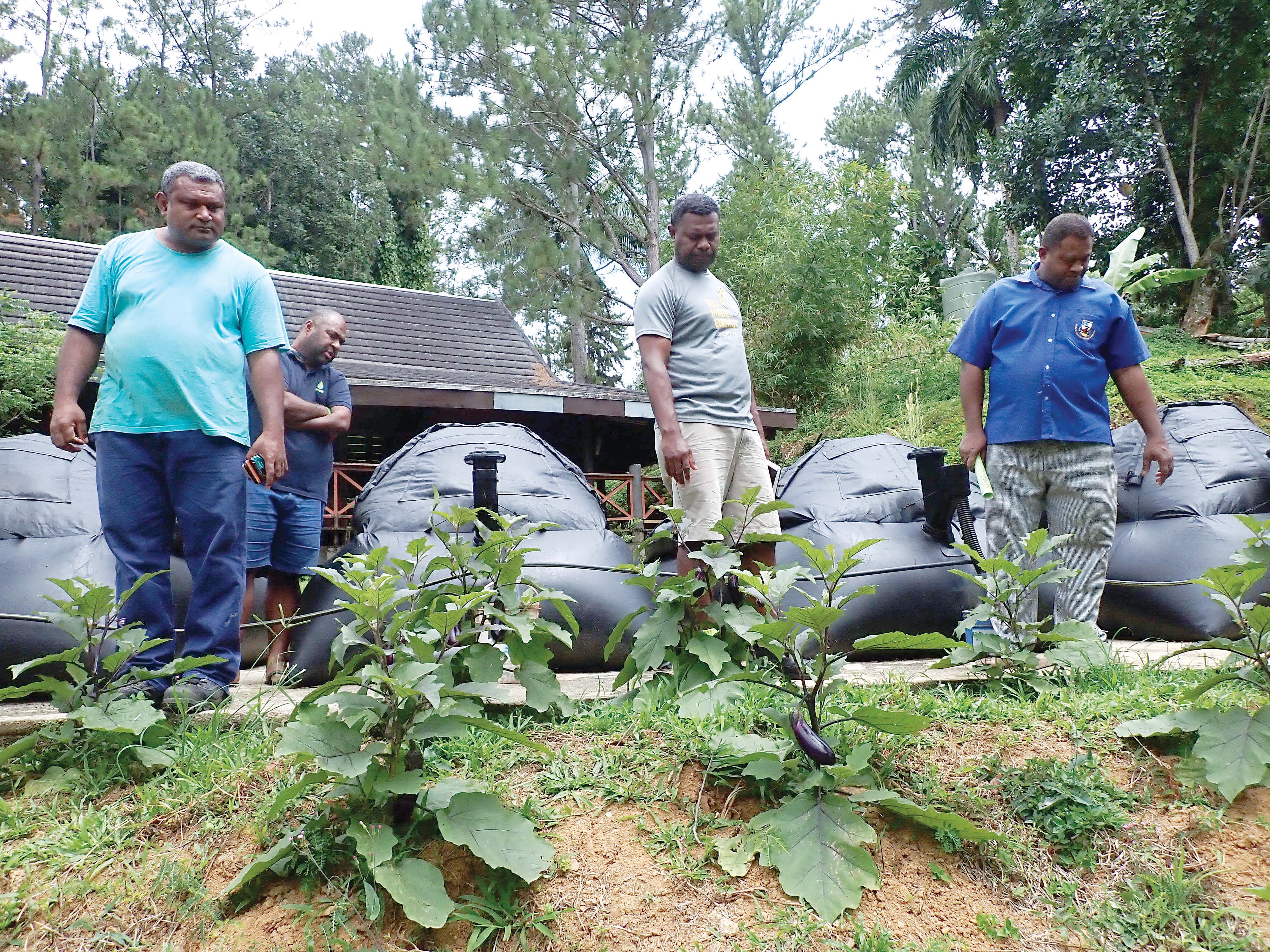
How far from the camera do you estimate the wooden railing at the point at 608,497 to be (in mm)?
7531

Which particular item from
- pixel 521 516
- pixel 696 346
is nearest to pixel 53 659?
pixel 521 516

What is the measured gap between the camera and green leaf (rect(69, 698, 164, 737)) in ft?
6.54

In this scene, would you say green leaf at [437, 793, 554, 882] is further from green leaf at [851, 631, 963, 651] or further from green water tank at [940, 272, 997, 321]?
green water tank at [940, 272, 997, 321]

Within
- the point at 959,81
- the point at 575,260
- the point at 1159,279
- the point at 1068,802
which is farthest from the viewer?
the point at 575,260

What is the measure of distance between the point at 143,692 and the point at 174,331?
0.97 metres

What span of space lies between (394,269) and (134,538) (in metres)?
21.3

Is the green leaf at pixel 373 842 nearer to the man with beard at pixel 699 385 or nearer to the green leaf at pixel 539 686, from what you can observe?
the green leaf at pixel 539 686

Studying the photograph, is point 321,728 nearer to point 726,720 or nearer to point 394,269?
point 726,720

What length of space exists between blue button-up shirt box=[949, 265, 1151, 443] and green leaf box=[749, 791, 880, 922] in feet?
5.74

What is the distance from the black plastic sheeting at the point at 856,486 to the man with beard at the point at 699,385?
0.78 meters

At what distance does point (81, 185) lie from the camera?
19.3 m

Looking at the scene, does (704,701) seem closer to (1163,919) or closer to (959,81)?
(1163,919)

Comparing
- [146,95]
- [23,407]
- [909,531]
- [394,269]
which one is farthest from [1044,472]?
[146,95]

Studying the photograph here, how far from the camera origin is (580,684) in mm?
2801
